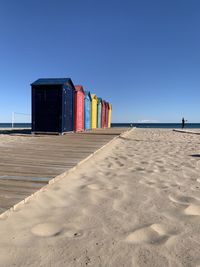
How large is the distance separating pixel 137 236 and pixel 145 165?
3460 millimetres

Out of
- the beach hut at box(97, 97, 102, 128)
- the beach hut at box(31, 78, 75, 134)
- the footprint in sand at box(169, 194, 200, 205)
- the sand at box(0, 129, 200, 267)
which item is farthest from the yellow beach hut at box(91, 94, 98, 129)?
the footprint in sand at box(169, 194, 200, 205)

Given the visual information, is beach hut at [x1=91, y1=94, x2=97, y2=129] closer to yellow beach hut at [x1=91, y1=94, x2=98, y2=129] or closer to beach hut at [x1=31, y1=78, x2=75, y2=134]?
yellow beach hut at [x1=91, y1=94, x2=98, y2=129]

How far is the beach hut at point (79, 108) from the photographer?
1600 cm

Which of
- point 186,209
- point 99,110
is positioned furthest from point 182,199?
point 99,110

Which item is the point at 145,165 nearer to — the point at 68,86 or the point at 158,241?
the point at 158,241

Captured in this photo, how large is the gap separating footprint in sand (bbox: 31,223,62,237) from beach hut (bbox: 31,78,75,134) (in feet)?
36.7

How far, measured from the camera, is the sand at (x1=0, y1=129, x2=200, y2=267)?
1950 mm

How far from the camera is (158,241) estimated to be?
2.22 m

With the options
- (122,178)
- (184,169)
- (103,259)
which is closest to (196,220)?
(103,259)

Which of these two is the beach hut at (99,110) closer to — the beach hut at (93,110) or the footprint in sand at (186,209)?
the beach hut at (93,110)

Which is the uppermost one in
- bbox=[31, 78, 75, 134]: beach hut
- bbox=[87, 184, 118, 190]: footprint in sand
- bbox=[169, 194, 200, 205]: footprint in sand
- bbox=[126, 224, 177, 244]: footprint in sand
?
bbox=[31, 78, 75, 134]: beach hut

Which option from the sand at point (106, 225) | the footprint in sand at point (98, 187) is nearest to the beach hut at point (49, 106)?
the sand at point (106, 225)

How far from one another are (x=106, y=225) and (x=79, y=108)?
14.6m

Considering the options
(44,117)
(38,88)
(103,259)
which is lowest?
(103,259)
